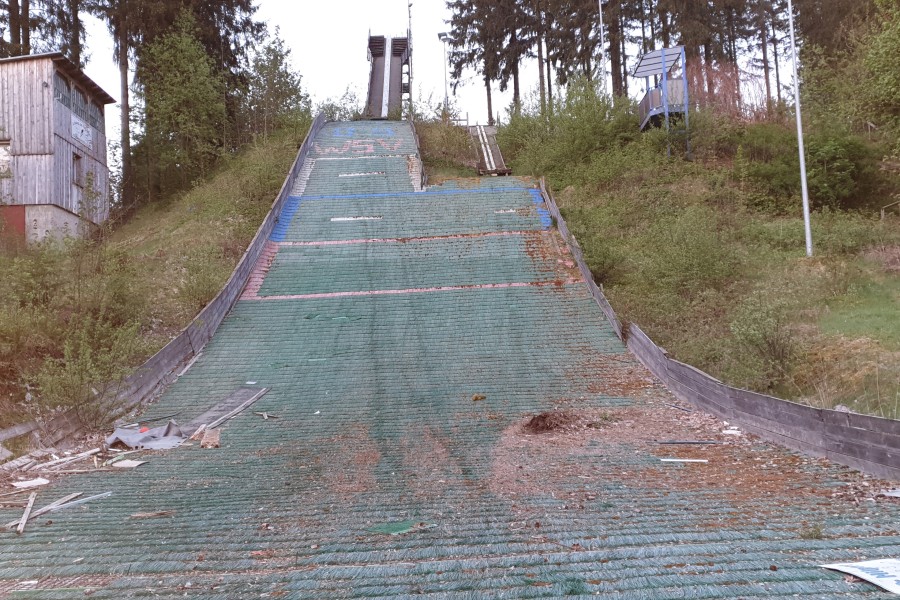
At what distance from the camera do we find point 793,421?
6.72 metres

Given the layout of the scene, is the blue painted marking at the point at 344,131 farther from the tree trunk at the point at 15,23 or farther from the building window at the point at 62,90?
the tree trunk at the point at 15,23

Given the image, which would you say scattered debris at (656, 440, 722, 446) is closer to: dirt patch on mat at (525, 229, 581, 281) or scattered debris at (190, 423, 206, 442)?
scattered debris at (190, 423, 206, 442)

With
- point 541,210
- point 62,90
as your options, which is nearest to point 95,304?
point 541,210

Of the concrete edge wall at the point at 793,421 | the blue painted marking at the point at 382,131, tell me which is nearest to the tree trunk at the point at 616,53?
the blue painted marking at the point at 382,131

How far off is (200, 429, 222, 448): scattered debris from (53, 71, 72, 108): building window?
16.7 m

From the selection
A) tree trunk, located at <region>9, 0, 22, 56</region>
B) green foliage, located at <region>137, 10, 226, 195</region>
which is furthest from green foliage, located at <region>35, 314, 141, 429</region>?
tree trunk, located at <region>9, 0, 22, 56</region>

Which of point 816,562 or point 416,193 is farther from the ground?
point 416,193

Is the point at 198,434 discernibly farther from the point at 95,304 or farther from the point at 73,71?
the point at 73,71

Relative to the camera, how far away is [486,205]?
18766mm

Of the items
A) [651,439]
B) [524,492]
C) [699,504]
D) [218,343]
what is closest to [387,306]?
[218,343]

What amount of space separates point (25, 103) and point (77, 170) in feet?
8.50

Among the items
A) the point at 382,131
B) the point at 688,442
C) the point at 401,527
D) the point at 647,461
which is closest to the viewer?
the point at 401,527

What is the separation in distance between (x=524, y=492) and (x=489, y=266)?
978 cm

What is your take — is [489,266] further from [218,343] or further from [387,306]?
[218,343]
